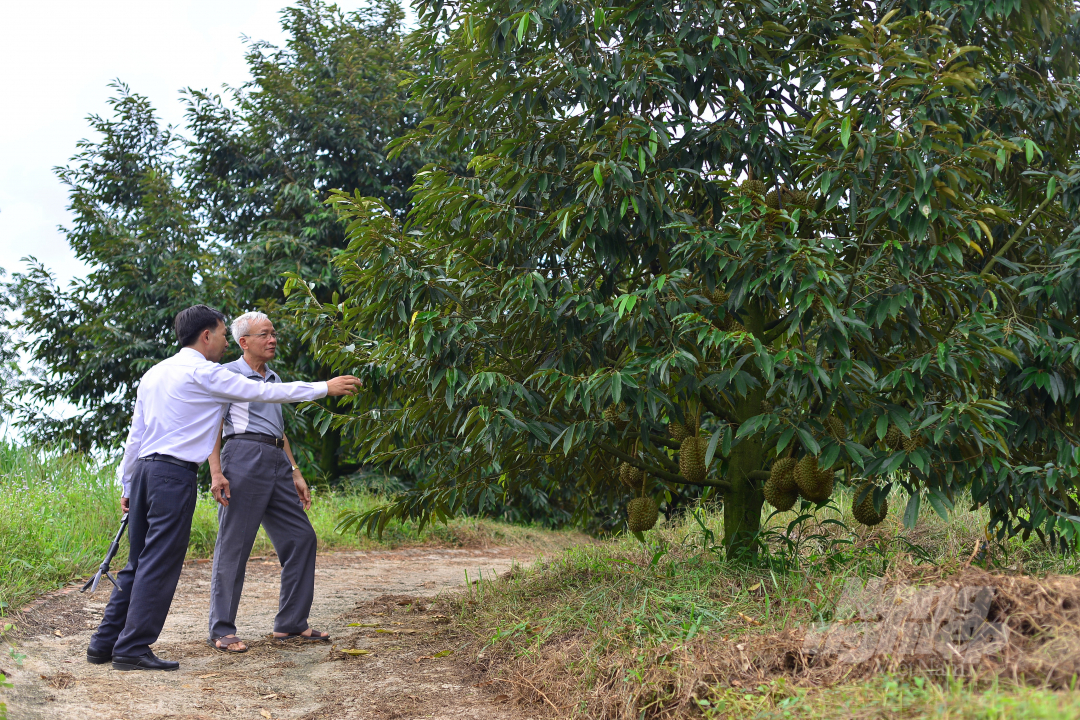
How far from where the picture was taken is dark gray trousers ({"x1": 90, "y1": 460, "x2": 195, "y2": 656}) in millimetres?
4152

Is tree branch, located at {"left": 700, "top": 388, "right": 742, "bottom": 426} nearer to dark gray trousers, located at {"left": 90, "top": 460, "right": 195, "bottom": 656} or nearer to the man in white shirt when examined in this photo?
the man in white shirt

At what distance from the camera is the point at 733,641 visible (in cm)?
340

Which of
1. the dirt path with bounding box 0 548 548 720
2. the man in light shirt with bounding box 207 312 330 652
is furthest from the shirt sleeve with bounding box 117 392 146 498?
the dirt path with bounding box 0 548 548 720

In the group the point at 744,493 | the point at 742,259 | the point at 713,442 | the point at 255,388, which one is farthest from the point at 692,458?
the point at 255,388

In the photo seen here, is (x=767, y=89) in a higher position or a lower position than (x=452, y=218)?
higher

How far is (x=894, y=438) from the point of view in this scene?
400 centimetres

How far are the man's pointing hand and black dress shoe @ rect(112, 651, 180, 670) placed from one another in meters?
1.58

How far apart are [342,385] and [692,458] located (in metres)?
1.93

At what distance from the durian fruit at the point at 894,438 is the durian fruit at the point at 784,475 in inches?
18.9

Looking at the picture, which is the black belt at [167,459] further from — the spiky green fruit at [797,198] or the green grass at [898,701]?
the spiky green fruit at [797,198]

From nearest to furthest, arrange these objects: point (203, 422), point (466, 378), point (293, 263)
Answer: point (466, 378) → point (203, 422) → point (293, 263)

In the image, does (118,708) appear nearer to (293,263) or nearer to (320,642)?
(320,642)

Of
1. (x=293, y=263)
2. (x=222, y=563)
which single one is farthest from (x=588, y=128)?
(x=293, y=263)

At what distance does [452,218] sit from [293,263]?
8007 mm
